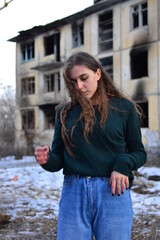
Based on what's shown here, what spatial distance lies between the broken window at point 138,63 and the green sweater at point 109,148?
586 inches

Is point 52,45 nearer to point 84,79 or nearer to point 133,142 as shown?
point 84,79

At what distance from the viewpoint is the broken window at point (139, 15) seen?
16422 millimetres

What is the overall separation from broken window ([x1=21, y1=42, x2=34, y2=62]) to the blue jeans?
72.0 feet

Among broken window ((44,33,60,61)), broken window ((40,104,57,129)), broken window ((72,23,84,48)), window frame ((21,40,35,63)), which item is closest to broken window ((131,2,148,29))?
broken window ((72,23,84,48))

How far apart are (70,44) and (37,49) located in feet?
10.6

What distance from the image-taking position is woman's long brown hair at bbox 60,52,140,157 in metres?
1.99

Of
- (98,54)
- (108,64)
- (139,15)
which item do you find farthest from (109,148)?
(98,54)

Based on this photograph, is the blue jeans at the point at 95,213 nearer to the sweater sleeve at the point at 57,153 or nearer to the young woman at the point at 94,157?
the young woman at the point at 94,157

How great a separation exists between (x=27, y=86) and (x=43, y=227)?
1914 cm

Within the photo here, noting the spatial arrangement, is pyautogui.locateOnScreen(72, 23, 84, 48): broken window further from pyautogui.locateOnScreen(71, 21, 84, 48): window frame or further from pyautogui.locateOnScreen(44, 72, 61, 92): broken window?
pyautogui.locateOnScreen(44, 72, 61, 92): broken window

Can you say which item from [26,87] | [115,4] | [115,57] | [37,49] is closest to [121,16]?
[115,4]

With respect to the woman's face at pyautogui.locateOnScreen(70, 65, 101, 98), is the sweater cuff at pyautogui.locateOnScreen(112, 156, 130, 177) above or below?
below

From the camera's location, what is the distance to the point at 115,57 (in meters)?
17.5

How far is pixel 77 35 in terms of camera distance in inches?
782
